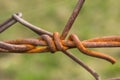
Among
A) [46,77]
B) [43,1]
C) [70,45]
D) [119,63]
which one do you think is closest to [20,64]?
[46,77]

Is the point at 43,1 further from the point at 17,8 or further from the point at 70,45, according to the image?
the point at 70,45

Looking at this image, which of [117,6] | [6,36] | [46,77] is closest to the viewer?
[46,77]

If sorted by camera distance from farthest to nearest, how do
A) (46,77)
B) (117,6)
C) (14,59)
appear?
(117,6)
(14,59)
(46,77)

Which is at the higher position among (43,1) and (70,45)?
(70,45)

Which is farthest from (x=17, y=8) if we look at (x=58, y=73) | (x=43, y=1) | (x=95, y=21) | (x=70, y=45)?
(x=70, y=45)

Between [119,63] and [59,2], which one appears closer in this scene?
[119,63]

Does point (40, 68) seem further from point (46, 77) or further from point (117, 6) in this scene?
point (117, 6)
